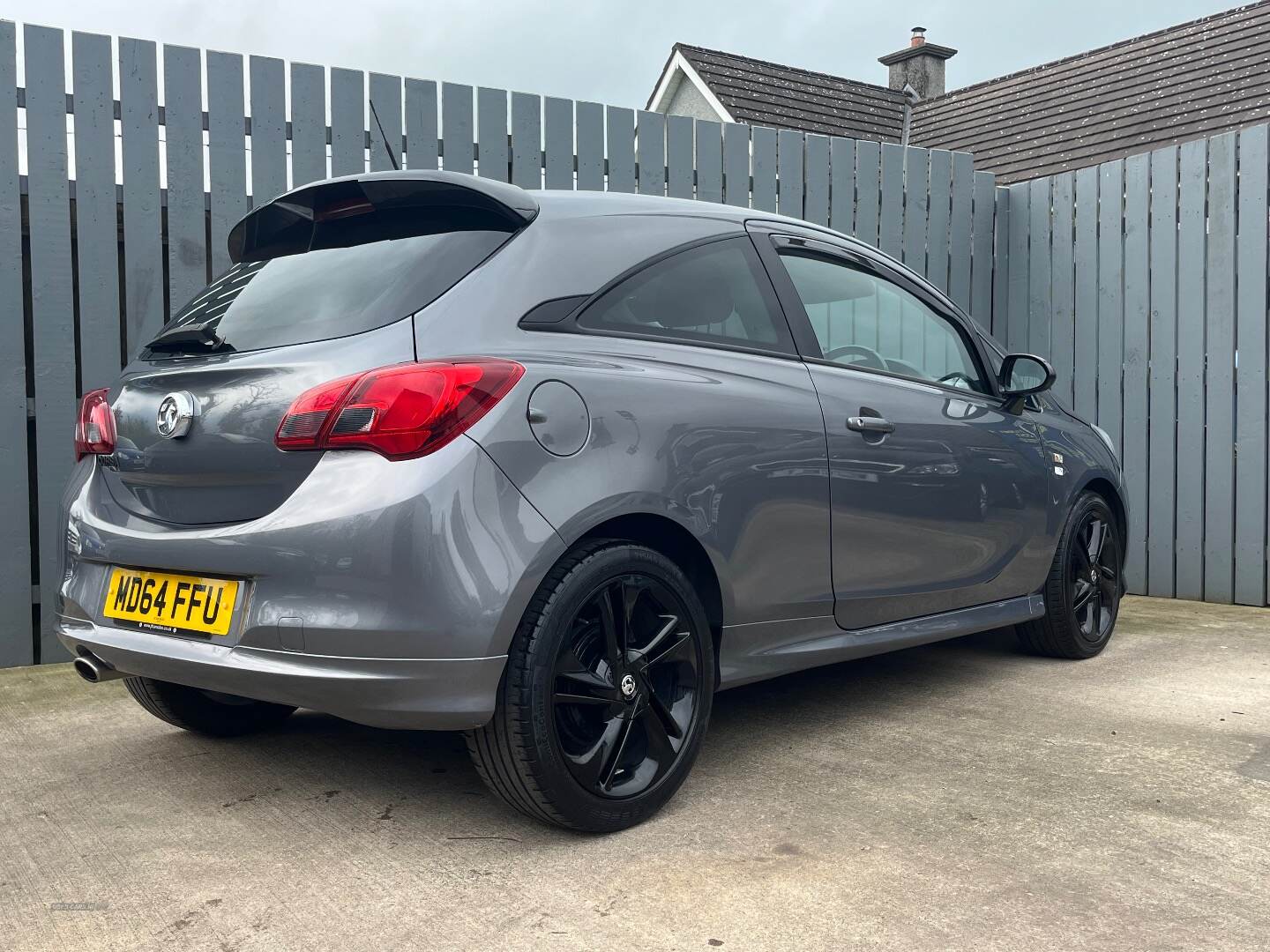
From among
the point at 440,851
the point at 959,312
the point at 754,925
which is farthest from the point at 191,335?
the point at 959,312

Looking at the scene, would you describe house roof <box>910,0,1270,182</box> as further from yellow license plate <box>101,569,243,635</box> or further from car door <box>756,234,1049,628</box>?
yellow license plate <box>101,569,243,635</box>

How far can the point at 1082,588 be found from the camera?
467 centimetres

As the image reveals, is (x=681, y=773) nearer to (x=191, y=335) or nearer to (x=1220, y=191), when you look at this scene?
(x=191, y=335)

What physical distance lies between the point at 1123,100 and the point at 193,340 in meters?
A: 14.2

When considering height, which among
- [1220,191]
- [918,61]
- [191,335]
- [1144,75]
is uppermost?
[918,61]

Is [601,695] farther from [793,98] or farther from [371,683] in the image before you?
[793,98]

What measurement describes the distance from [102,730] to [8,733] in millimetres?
308

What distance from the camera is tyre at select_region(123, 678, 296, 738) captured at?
131 inches

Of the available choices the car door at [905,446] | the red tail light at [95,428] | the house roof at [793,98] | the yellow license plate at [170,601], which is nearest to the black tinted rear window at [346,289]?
the red tail light at [95,428]

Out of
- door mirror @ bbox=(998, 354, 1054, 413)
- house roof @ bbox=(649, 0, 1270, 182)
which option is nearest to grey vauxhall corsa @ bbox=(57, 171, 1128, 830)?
door mirror @ bbox=(998, 354, 1054, 413)

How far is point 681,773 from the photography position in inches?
113

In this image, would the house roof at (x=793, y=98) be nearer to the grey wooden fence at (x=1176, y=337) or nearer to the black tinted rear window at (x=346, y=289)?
the grey wooden fence at (x=1176, y=337)

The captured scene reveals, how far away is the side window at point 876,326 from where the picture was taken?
3.56m

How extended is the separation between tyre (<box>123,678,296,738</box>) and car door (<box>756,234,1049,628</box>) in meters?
1.80
